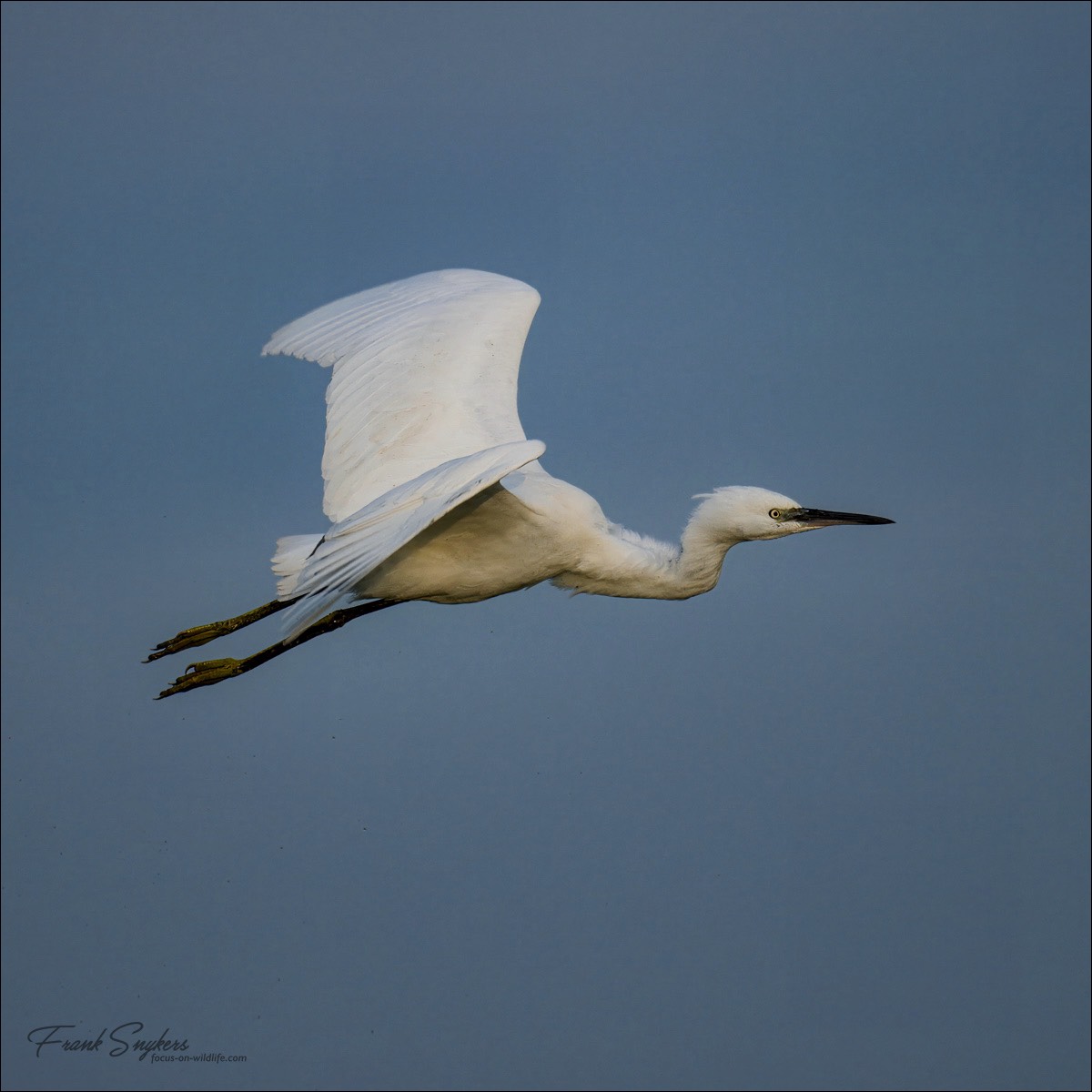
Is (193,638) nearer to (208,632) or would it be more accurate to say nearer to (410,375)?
(208,632)

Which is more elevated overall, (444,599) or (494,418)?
(494,418)

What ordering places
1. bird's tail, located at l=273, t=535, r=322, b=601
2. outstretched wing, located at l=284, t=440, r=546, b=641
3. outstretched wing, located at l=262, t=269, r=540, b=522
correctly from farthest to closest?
outstretched wing, located at l=262, t=269, r=540, b=522 → bird's tail, located at l=273, t=535, r=322, b=601 → outstretched wing, located at l=284, t=440, r=546, b=641

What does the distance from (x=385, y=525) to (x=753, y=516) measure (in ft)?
8.91

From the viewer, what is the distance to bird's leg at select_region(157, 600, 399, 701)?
8281 millimetres

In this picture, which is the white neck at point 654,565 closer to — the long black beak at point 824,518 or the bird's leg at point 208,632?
the long black beak at point 824,518

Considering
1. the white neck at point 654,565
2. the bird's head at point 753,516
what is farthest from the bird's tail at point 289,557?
the bird's head at point 753,516

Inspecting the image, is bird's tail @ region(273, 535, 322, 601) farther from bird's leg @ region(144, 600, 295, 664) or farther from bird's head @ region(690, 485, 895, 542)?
bird's head @ region(690, 485, 895, 542)

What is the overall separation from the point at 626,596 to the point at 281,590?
83.0 inches

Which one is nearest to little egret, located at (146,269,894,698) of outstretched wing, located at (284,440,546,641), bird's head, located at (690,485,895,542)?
bird's head, located at (690,485,895,542)

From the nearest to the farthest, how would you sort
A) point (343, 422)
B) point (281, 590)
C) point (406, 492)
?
point (406, 492) < point (281, 590) < point (343, 422)

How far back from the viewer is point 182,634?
8367 mm

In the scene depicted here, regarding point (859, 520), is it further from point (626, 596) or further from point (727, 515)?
point (626, 596)

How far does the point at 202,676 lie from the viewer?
853cm

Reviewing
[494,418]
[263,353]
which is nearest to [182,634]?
[263,353]
